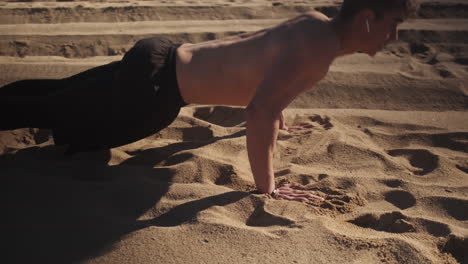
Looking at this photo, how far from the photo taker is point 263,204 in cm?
194

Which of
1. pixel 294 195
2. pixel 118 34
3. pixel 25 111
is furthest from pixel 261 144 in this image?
pixel 118 34

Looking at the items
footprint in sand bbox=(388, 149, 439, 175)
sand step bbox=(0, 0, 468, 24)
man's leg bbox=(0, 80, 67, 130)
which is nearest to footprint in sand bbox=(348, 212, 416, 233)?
footprint in sand bbox=(388, 149, 439, 175)

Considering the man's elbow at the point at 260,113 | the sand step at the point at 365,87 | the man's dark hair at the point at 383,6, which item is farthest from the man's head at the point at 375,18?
the sand step at the point at 365,87

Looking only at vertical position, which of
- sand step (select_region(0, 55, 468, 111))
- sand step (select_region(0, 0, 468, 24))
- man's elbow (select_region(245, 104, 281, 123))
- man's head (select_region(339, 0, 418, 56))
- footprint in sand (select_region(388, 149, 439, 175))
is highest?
man's head (select_region(339, 0, 418, 56))

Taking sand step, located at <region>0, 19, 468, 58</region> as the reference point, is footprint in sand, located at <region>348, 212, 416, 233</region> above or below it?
below

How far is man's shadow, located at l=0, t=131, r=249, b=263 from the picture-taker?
67.3 inches

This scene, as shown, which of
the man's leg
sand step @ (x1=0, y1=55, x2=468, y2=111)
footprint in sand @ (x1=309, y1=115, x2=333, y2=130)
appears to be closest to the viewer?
the man's leg

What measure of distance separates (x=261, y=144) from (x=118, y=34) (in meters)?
2.64

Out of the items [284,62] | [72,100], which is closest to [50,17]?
[72,100]

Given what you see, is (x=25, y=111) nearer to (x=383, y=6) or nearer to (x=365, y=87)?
(x=383, y=6)

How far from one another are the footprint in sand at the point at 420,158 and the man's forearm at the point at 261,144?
32.7 inches

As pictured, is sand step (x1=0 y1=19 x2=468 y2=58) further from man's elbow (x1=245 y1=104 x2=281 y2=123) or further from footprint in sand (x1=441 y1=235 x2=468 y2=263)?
footprint in sand (x1=441 y1=235 x2=468 y2=263)

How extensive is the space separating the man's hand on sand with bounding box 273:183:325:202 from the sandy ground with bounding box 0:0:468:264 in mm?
54

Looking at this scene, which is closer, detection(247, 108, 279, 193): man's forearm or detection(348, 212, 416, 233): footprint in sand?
detection(348, 212, 416, 233): footprint in sand
